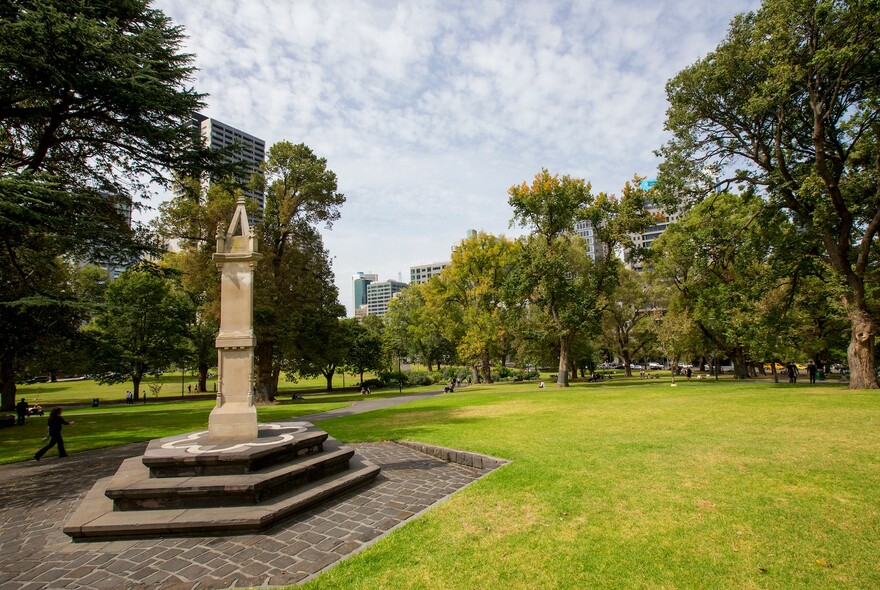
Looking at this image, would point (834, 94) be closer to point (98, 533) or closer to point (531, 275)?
point (531, 275)

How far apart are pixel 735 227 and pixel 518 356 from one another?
94.9ft

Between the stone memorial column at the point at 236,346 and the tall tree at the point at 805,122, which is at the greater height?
the tall tree at the point at 805,122

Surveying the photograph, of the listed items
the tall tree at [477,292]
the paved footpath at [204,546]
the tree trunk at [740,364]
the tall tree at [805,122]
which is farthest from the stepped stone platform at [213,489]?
the tree trunk at [740,364]

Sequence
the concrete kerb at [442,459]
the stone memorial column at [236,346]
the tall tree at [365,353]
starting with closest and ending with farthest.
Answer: the concrete kerb at [442,459], the stone memorial column at [236,346], the tall tree at [365,353]

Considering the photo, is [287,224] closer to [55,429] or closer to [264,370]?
[264,370]

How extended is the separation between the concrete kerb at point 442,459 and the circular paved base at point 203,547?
9cm

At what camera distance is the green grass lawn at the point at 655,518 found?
162 inches

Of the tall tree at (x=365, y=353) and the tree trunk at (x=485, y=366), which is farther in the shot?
the tall tree at (x=365, y=353)

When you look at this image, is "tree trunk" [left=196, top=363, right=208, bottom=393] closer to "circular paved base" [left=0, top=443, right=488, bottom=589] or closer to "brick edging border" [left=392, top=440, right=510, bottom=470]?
"circular paved base" [left=0, top=443, right=488, bottom=589]

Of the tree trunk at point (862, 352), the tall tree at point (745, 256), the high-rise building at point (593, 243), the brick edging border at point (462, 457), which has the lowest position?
the brick edging border at point (462, 457)

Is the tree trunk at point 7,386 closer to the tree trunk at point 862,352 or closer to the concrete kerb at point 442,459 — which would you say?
the concrete kerb at point 442,459

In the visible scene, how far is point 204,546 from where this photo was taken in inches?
207

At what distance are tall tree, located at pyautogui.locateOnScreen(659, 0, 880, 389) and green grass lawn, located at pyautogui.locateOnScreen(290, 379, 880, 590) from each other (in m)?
13.6

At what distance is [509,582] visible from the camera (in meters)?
4.09
